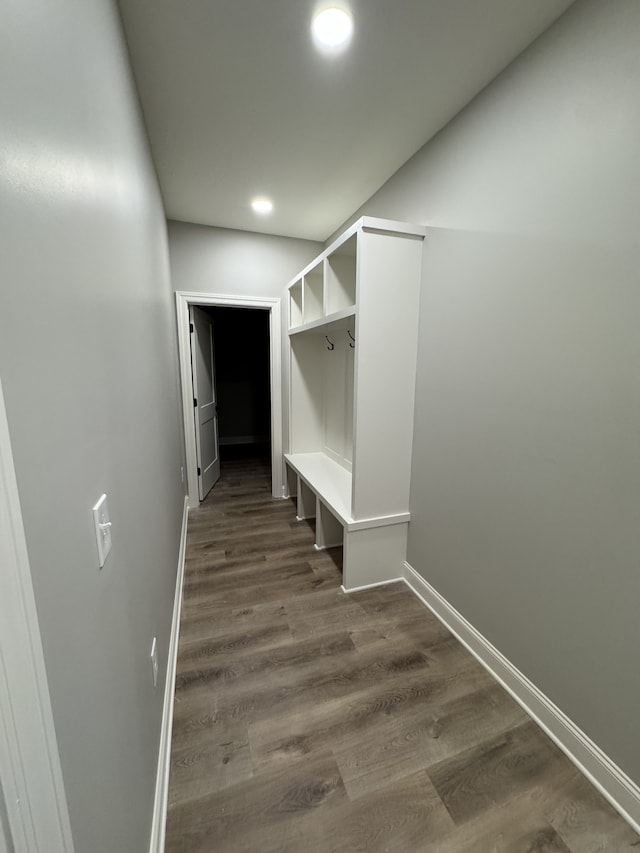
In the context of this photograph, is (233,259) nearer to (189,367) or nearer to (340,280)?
(189,367)

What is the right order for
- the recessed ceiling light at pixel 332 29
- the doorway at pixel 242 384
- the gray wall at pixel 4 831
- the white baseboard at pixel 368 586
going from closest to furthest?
the gray wall at pixel 4 831, the recessed ceiling light at pixel 332 29, the white baseboard at pixel 368 586, the doorway at pixel 242 384

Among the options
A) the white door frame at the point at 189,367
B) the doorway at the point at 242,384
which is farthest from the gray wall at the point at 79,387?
the doorway at the point at 242,384

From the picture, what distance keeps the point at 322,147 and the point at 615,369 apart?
6.49 ft

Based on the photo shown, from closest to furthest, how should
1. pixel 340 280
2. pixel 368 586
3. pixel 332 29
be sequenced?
pixel 332 29 → pixel 368 586 → pixel 340 280

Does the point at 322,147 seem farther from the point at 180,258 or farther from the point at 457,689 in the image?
the point at 457,689

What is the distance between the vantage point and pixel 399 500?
A: 2240mm

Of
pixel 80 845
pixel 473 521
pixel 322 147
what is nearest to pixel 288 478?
pixel 473 521

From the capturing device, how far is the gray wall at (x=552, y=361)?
1.14 metres

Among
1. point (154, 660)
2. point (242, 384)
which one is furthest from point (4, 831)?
point (242, 384)

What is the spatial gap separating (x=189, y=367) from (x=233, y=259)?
1.11 metres

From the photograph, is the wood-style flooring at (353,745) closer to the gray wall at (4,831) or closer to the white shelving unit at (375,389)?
the white shelving unit at (375,389)

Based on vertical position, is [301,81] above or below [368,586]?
above

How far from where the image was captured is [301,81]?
1569 millimetres

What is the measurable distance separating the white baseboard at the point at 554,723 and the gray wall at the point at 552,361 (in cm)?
5
